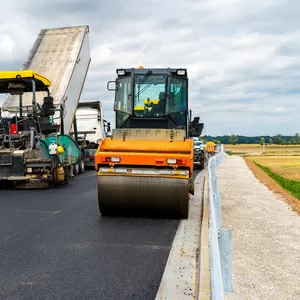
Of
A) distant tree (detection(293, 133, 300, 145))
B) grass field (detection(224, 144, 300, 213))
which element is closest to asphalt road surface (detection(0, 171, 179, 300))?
grass field (detection(224, 144, 300, 213))

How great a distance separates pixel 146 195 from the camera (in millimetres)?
7758

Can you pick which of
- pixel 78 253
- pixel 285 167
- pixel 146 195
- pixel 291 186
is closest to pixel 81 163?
pixel 291 186

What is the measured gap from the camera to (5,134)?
12.9m

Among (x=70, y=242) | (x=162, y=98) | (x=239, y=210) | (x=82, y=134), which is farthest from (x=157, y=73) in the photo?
(x=82, y=134)

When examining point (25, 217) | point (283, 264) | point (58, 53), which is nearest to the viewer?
point (283, 264)

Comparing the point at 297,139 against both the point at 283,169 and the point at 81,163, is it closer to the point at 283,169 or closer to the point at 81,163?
the point at 283,169

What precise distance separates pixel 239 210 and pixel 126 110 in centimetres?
354

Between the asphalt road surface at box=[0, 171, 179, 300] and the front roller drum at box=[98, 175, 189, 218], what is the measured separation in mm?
213

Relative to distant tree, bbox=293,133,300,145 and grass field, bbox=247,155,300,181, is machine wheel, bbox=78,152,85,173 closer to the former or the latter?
grass field, bbox=247,155,300,181

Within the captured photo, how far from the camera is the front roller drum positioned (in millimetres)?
7668

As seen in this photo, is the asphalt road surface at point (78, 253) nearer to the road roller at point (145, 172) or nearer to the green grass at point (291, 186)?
the road roller at point (145, 172)

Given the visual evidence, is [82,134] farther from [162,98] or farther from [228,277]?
[228,277]

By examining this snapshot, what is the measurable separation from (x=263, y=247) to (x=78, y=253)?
2831 millimetres

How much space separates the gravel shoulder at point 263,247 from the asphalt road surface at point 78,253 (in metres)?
1.00
